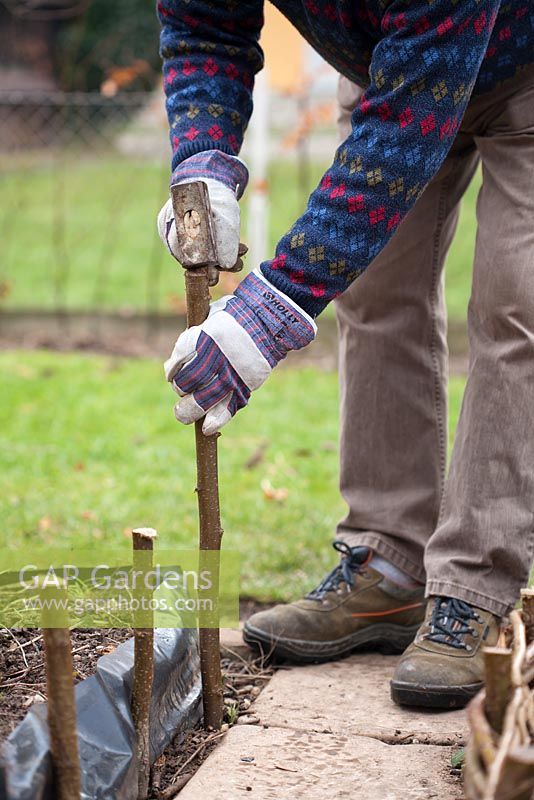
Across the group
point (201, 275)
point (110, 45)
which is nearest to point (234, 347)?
point (201, 275)

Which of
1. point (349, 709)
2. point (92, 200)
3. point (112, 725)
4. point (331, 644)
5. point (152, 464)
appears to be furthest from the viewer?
point (92, 200)

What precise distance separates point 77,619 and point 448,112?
114 cm

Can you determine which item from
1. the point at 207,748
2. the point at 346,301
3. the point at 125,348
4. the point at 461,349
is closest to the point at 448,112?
the point at 346,301

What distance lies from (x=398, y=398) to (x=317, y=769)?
94 centimetres

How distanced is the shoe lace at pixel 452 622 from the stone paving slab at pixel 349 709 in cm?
14

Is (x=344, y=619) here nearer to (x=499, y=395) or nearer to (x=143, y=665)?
(x=499, y=395)

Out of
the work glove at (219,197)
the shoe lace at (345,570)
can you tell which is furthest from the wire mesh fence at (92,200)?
the work glove at (219,197)

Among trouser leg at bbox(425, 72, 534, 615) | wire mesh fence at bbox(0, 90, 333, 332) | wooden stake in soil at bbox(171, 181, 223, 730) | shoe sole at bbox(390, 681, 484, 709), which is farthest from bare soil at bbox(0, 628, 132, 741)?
wire mesh fence at bbox(0, 90, 333, 332)

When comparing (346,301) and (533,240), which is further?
(346,301)

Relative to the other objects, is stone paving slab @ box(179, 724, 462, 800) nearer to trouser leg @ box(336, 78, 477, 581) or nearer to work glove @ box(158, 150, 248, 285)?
trouser leg @ box(336, 78, 477, 581)

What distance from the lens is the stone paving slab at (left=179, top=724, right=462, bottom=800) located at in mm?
1647

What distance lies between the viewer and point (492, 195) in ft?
6.84

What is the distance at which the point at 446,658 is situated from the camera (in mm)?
2020

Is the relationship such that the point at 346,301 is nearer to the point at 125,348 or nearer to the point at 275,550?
the point at 275,550
